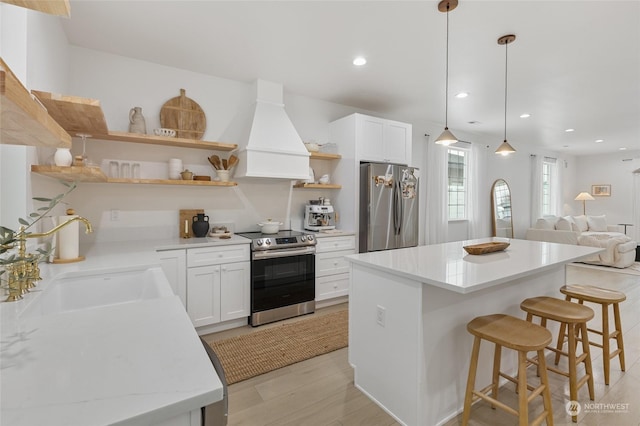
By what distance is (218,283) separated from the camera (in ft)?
10.2

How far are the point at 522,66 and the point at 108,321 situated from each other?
4099 mm

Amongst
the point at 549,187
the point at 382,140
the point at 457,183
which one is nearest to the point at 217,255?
the point at 382,140

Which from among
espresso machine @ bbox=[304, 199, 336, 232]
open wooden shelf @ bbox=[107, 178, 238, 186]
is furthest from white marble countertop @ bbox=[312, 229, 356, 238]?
open wooden shelf @ bbox=[107, 178, 238, 186]

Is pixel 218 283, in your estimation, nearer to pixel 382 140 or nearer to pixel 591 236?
pixel 382 140

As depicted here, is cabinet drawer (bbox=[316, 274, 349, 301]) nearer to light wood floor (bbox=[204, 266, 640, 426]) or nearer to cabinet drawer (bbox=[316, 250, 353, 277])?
cabinet drawer (bbox=[316, 250, 353, 277])

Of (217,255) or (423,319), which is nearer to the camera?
(423,319)

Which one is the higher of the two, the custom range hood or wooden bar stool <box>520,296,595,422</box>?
the custom range hood

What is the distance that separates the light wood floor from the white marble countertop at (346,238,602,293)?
2.97ft

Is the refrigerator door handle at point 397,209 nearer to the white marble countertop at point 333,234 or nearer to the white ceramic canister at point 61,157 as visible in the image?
the white marble countertop at point 333,234

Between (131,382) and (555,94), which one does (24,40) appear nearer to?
(131,382)

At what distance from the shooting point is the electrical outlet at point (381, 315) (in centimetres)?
193

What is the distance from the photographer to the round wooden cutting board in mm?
3330

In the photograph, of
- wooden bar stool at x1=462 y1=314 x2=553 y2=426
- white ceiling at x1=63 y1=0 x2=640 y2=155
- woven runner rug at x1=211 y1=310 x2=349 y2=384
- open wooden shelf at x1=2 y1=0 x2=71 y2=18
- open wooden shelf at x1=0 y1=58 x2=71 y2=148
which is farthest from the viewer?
woven runner rug at x1=211 y1=310 x2=349 y2=384

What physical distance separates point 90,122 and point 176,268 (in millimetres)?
1371
